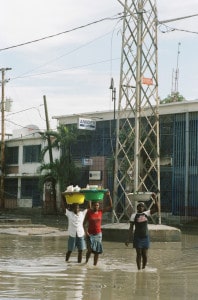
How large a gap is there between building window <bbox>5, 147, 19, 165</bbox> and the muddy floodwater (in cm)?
3492

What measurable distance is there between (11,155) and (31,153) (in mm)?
3234

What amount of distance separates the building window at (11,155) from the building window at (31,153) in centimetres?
135

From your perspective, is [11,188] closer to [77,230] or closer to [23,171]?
[23,171]

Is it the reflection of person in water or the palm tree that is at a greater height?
the palm tree

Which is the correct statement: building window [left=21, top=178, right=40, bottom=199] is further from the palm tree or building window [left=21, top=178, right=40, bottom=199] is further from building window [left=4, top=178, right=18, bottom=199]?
the palm tree

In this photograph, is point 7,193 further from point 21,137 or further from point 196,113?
point 196,113

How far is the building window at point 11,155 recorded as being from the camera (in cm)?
5395

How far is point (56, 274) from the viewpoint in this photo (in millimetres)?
12102

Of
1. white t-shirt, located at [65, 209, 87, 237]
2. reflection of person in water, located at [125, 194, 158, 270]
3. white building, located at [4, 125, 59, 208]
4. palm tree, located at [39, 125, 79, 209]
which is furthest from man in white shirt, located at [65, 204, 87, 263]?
white building, located at [4, 125, 59, 208]

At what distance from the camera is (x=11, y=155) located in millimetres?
54562

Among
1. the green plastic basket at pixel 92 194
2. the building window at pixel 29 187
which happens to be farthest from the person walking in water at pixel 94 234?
the building window at pixel 29 187

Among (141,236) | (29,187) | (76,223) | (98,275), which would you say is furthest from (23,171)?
(98,275)

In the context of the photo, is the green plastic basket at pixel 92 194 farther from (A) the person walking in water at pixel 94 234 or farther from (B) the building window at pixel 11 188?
(B) the building window at pixel 11 188

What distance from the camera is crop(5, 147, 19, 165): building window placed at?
53950mm
